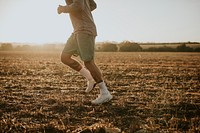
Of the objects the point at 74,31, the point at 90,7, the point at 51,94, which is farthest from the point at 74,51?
the point at 51,94

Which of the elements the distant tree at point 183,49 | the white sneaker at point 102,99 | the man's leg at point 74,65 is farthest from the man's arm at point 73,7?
the distant tree at point 183,49

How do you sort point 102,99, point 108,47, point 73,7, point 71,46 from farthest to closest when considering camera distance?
point 108,47
point 71,46
point 102,99
point 73,7

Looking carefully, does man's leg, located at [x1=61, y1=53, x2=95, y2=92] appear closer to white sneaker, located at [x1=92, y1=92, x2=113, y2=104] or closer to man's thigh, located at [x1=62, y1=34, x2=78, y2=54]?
man's thigh, located at [x1=62, y1=34, x2=78, y2=54]

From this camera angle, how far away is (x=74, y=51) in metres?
5.43

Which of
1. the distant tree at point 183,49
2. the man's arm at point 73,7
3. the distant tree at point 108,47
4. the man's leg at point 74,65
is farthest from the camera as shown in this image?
the distant tree at point 108,47

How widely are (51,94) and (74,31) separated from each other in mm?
1700

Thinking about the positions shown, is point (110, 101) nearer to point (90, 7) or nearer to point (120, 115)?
point (120, 115)

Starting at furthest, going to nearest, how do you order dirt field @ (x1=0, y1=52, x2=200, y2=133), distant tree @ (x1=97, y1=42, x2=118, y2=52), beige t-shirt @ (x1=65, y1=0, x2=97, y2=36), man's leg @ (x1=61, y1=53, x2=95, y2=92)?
distant tree @ (x1=97, y1=42, x2=118, y2=52)
man's leg @ (x1=61, y1=53, x2=95, y2=92)
beige t-shirt @ (x1=65, y1=0, x2=97, y2=36)
dirt field @ (x1=0, y1=52, x2=200, y2=133)

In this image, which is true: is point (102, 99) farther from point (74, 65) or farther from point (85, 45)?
point (85, 45)

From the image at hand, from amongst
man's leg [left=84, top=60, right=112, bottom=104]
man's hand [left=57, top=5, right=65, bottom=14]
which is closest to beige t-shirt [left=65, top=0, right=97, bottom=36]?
man's hand [left=57, top=5, right=65, bottom=14]

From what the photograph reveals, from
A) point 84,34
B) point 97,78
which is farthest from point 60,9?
point 97,78

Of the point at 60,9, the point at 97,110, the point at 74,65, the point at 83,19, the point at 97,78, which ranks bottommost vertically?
the point at 97,110

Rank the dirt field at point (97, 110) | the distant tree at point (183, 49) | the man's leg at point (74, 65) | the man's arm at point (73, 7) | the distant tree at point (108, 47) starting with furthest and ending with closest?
the distant tree at point (108, 47) → the distant tree at point (183, 49) → the man's leg at point (74, 65) → the man's arm at point (73, 7) → the dirt field at point (97, 110)

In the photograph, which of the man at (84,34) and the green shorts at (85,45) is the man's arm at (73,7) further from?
the green shorts at (85,45)
